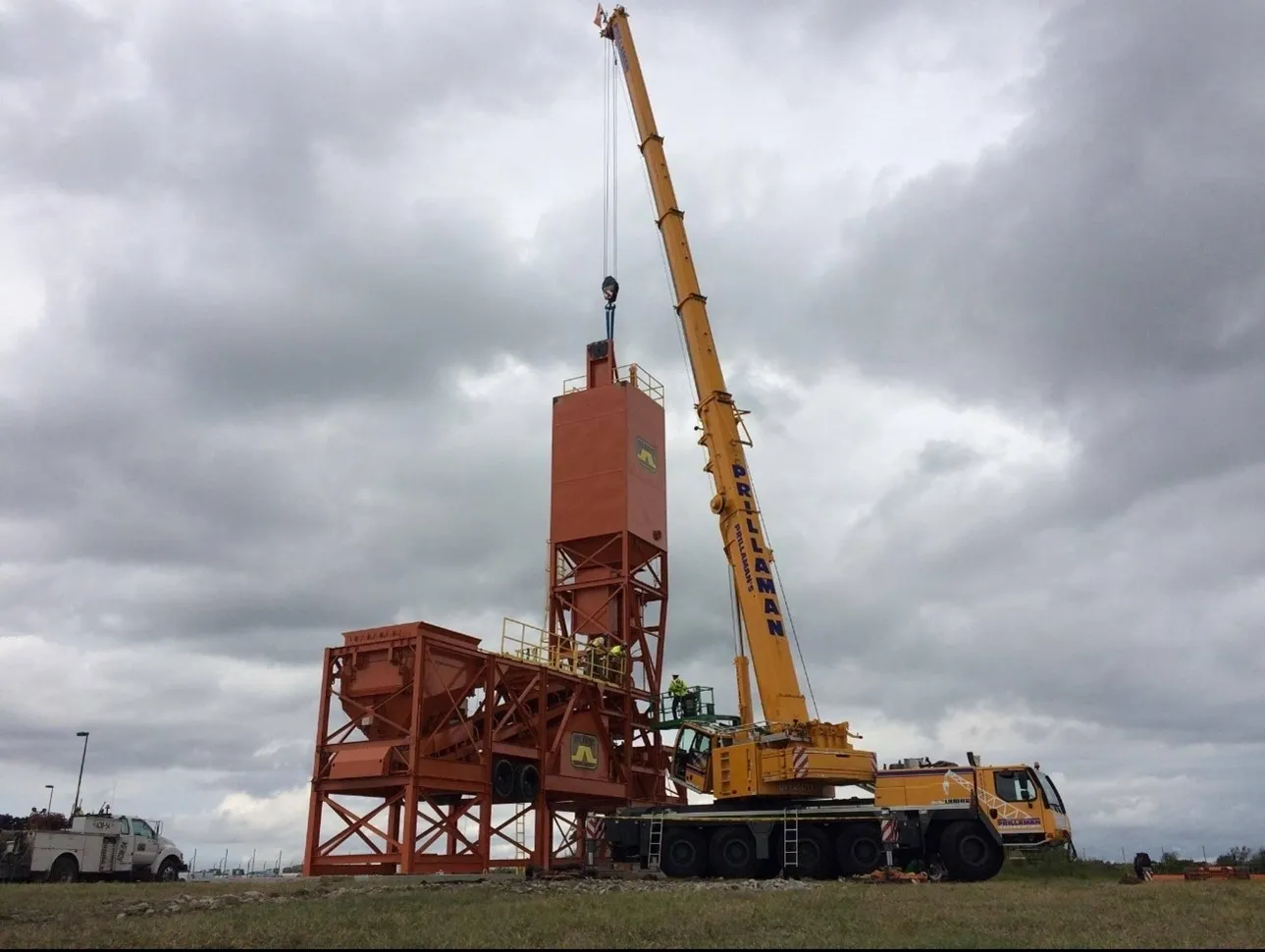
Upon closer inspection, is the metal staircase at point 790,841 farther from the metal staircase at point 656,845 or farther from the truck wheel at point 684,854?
the metal staircase at point 656,845

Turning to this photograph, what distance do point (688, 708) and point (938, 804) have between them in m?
10.3

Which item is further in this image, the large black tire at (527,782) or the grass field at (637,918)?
the large black tire at (527,782)

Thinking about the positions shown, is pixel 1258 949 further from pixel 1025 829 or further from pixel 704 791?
pixel 704 791

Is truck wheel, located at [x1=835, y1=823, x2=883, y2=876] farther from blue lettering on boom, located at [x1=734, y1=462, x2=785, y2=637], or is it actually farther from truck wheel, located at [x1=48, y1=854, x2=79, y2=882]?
truck wheel, located at [x1=48, y1=854, x2=79, y2=882]

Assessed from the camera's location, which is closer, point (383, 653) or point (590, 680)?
point (383, 653)

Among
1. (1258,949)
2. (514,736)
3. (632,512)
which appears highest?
(632,512)

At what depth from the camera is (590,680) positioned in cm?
3266

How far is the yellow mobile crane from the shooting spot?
84.6 ft

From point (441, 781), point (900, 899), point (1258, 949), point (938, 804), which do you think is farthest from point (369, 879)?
point (1258, 949)

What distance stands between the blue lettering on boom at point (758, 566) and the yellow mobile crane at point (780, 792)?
0.11 ft

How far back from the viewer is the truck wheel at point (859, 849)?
26.1 m

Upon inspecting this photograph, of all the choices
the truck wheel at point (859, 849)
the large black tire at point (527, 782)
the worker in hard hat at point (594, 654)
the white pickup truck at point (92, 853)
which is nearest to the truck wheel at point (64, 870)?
the white pickup truck at point (92, 853)

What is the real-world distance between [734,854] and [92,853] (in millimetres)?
19044

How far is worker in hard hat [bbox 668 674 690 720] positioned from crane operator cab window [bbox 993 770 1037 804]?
11301 millimetres
